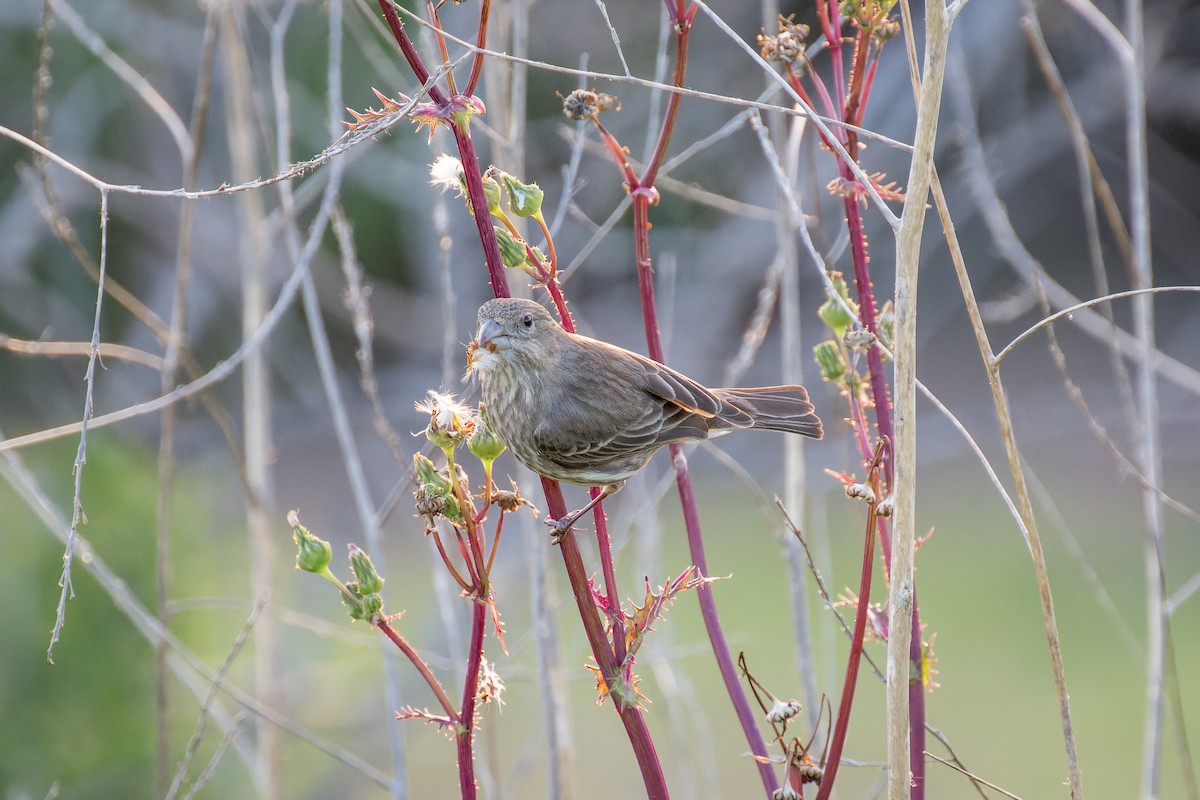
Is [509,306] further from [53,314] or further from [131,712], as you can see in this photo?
[53,314]

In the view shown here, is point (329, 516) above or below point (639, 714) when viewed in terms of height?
above

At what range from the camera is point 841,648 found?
17.9ft

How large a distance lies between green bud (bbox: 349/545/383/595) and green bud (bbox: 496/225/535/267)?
34 cm

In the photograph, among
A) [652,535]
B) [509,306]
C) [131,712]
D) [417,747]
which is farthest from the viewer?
[417,747]

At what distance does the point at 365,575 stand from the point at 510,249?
0.37m

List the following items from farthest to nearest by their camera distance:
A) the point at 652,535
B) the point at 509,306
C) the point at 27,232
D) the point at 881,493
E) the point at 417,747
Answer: the point at 27,232 < the point at 417,747 < the point at 652,535 < the point at 509,306 < the point at 881,493

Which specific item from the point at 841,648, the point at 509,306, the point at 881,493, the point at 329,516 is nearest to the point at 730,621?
the point at 841,648

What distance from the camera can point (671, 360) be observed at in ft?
16.0

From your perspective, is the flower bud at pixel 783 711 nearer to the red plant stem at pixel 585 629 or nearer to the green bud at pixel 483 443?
the red plant stem at pixel 585 629

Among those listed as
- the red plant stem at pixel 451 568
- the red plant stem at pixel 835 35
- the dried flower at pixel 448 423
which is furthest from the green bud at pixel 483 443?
the red plant stem at pixel 835 35

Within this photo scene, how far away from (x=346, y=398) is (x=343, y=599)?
4.97m

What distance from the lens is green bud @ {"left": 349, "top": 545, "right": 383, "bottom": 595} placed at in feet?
3.75

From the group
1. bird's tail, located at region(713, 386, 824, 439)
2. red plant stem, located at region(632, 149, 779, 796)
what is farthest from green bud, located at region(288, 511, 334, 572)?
bird's tail, located at region(713, 386, 824, 439)

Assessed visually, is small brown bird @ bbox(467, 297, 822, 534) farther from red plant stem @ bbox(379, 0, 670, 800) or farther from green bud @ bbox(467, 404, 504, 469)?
red plant stem @ bbox(379, 0, 670, 800)
